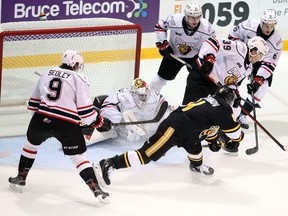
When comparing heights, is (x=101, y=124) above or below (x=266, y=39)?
below

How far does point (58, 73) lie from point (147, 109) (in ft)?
4.37

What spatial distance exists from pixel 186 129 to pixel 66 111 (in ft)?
2.59

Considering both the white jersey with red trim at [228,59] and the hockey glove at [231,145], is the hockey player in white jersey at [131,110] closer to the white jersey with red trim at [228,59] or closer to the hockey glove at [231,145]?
the white jersey with red trim at [228,59]

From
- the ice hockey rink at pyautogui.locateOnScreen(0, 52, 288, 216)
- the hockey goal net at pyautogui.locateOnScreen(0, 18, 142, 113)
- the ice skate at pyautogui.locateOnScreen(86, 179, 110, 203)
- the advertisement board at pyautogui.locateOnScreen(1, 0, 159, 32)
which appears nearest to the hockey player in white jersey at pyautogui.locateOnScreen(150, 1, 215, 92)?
the hockey goal net at pyautogui.locateOnScreen(0, 18, 142, 113)

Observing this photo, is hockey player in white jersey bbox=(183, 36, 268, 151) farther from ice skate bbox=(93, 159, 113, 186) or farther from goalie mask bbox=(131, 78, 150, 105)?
ice skate bbox=(93, 159, 113, 186)

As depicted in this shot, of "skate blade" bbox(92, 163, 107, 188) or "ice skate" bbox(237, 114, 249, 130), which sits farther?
"ice skate" bbox(237, 114, 249, 130)

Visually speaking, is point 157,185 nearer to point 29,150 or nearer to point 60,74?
point 29,150

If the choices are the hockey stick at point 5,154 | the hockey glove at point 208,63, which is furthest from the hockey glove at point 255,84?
the hockey stick at point 5,154

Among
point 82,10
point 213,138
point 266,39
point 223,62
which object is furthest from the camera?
point 82,10

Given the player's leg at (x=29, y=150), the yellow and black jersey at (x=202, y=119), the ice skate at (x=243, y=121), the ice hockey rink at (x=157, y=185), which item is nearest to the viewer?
the player's leg at (x=29, y=150)

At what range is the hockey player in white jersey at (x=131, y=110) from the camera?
5.95 meters

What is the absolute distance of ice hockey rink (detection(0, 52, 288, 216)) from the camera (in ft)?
16.7

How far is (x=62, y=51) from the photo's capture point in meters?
6.30

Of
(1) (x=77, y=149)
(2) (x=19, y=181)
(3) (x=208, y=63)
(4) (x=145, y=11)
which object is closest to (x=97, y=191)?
(1) (x=77, y=149)
